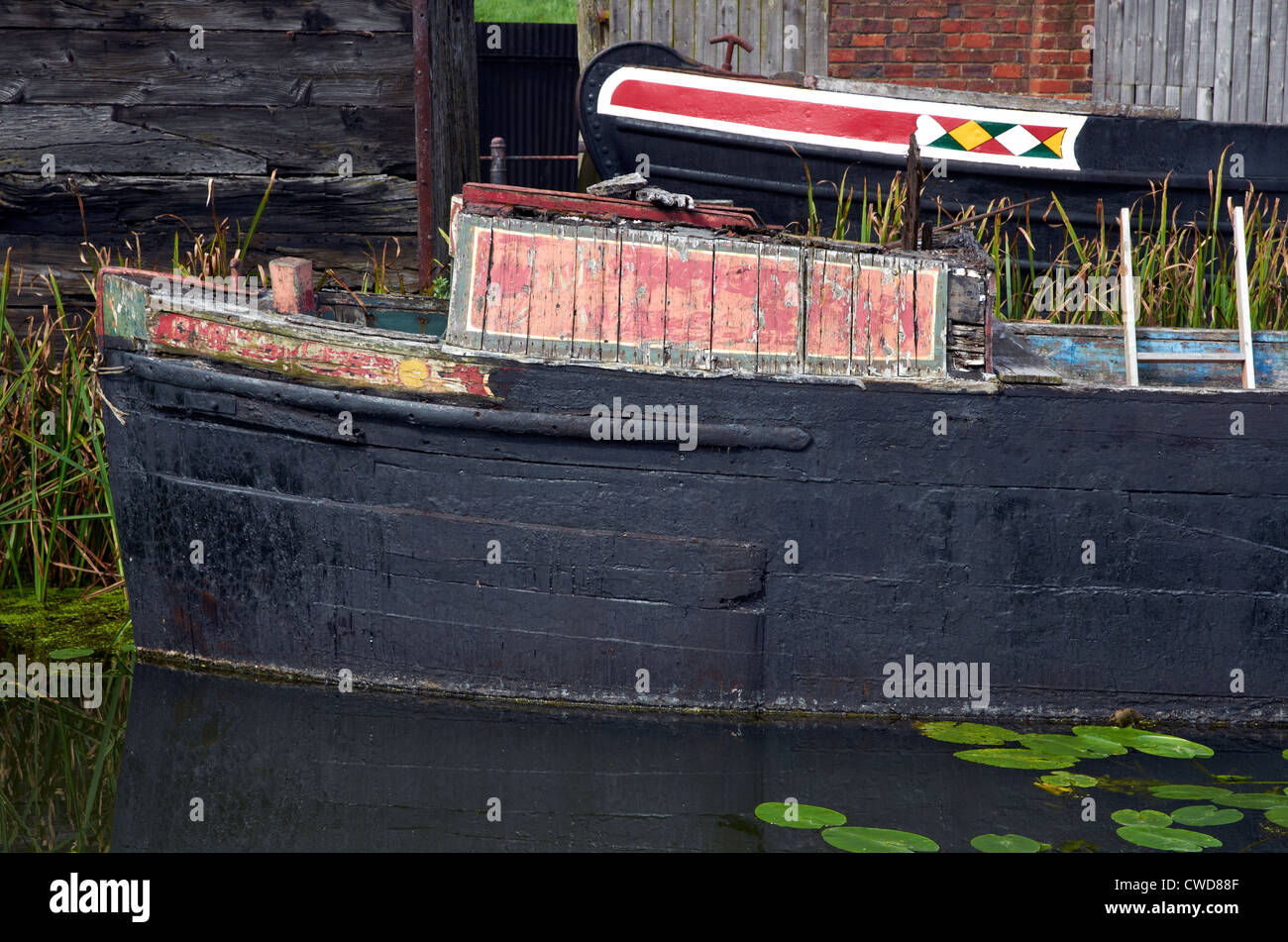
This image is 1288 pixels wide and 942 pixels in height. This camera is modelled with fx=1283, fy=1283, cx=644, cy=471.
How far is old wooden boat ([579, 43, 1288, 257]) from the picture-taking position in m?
6.64

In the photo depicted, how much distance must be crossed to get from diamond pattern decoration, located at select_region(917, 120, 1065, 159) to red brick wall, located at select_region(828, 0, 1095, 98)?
1907 millimetres

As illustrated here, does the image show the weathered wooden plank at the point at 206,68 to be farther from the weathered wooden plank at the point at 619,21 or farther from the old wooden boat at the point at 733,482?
the weathered wooden plank at the point at 619,21

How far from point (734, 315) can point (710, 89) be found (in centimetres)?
300

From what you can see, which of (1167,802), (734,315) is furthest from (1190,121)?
(1167,802)

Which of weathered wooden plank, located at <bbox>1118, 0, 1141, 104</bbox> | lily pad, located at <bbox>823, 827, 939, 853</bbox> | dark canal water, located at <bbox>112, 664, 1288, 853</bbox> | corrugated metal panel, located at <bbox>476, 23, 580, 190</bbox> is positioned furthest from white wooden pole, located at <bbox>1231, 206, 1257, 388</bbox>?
corrugated metal panel, located at <bbox>476, 23, 580, 190</bbox>

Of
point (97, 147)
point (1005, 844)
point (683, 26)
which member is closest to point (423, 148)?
point (97, 147)

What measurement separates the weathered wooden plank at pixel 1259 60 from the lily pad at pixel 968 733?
6.17 metres

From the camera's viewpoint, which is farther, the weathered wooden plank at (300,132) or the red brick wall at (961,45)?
the red brick wall at (961,45)

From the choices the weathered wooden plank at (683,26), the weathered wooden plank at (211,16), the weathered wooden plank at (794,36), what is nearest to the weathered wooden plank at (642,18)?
the weathered wooden plank at (683,26)

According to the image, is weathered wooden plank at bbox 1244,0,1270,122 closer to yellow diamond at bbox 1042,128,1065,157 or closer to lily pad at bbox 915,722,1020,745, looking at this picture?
yellow diamond at bbox 1042,128,1065,157

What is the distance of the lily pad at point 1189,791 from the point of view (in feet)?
12.2

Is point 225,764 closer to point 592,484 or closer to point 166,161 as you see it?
point 592,484

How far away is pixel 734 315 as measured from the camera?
4105 mm

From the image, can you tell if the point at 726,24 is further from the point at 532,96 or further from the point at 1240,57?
the point at 532,96
